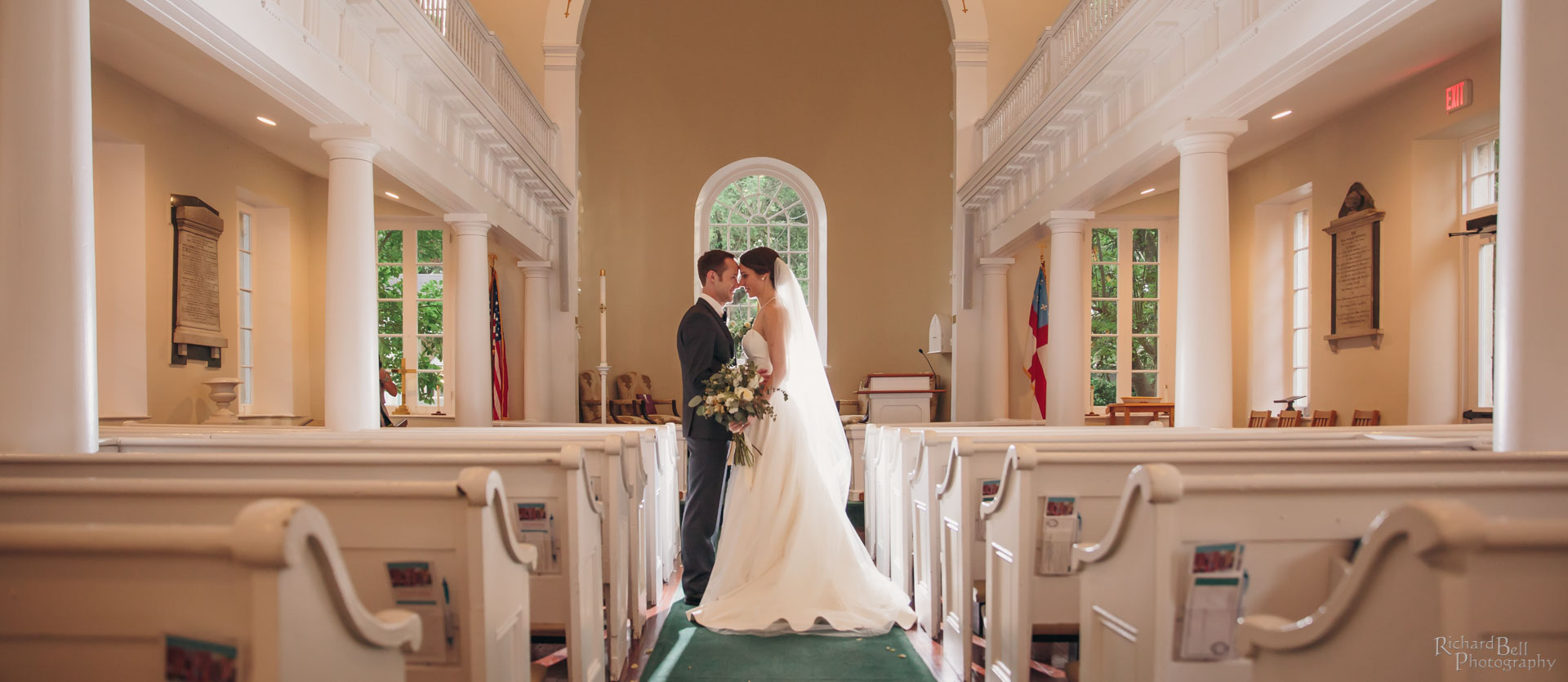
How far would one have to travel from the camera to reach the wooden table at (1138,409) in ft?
32.9

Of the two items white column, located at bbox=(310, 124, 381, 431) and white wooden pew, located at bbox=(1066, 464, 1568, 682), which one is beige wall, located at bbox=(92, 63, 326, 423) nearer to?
white column, located at bbox=(310, 124, 381, 431)

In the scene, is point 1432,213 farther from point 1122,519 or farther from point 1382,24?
point 1122,519

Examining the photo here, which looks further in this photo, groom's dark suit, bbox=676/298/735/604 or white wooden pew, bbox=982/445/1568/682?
groom's dark suit, bbox=676/298/735/604

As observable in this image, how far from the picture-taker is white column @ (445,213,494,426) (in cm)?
857

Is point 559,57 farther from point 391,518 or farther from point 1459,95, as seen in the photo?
point 391,518

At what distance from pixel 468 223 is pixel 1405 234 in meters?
7.71

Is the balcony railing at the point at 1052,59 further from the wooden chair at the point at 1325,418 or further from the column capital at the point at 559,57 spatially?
the column capital at the point at 559,57

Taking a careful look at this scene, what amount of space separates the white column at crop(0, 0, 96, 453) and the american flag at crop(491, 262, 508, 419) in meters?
7.90

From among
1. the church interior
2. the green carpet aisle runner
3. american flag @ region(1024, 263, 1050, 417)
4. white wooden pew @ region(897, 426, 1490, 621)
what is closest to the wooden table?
the church interior

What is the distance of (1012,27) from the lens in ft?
38.6

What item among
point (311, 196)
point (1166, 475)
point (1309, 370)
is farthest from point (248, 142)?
point (1309, 370)

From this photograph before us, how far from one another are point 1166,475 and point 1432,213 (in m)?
6.17

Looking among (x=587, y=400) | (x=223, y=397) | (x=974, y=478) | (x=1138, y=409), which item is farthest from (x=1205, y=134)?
(x=587, y=400)

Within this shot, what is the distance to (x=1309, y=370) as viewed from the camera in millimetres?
8172
